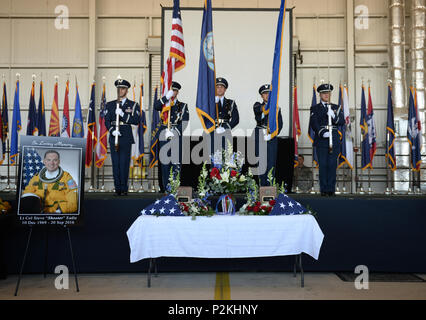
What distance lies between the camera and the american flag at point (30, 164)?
3777 mm

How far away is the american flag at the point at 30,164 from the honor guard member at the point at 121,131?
1972mm

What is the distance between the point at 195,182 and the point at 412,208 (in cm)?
282

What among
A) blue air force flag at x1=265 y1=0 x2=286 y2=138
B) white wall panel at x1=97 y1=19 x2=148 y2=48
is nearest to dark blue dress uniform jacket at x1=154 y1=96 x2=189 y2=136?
blue air force flag at x1=265 y1=0 x2=286 y2=138

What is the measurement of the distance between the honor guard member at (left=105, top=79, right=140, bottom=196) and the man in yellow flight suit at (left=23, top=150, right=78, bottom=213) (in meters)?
1.92

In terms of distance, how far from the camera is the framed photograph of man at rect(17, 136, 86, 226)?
3727 millimetres

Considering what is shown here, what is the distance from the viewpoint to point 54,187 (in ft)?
12.4

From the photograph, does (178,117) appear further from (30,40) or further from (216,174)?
(30,40)

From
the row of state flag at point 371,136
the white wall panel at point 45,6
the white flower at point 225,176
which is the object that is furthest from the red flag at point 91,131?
the white flower at point 225,176

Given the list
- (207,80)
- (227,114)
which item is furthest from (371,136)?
(207,80)

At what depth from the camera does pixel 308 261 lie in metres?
4.64

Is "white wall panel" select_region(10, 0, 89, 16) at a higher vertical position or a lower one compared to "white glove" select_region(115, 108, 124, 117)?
higher

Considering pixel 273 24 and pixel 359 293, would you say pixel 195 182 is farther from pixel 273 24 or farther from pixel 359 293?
pixel 273 24

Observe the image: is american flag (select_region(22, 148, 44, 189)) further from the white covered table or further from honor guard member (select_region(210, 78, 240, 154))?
honor guard member (select_region(210, 78, 240, 154))
